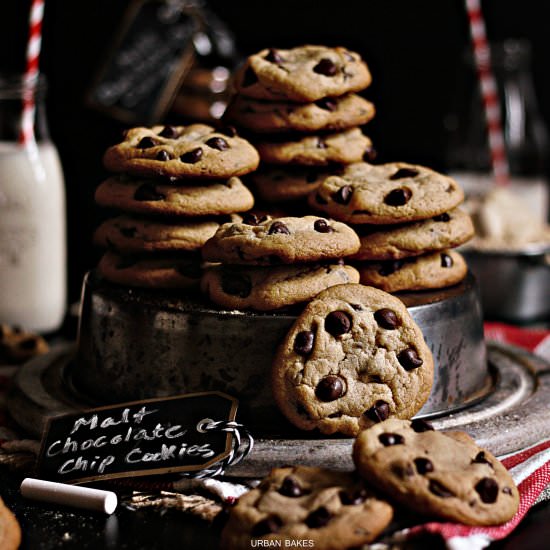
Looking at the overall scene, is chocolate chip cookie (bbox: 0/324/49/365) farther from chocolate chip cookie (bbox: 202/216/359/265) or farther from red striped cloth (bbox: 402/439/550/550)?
red striped cloth (bbox: 402/439/550/550)

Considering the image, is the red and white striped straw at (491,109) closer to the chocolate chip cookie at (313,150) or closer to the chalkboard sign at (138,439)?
the chocolate chip cookie at (313,150)

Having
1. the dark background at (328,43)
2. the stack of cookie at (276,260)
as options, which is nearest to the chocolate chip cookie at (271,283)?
the stack of cookie at (276,260)

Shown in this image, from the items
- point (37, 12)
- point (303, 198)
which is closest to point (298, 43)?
point (37, 12)

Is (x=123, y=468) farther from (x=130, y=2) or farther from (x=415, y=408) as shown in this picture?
(x=130, y=2)

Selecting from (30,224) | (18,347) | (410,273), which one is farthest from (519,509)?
(30,224)

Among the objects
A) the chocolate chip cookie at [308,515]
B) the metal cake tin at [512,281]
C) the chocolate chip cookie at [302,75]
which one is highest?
the chocolate chip cookie at [302,75]

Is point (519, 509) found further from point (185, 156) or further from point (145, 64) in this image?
point (145, 64)
